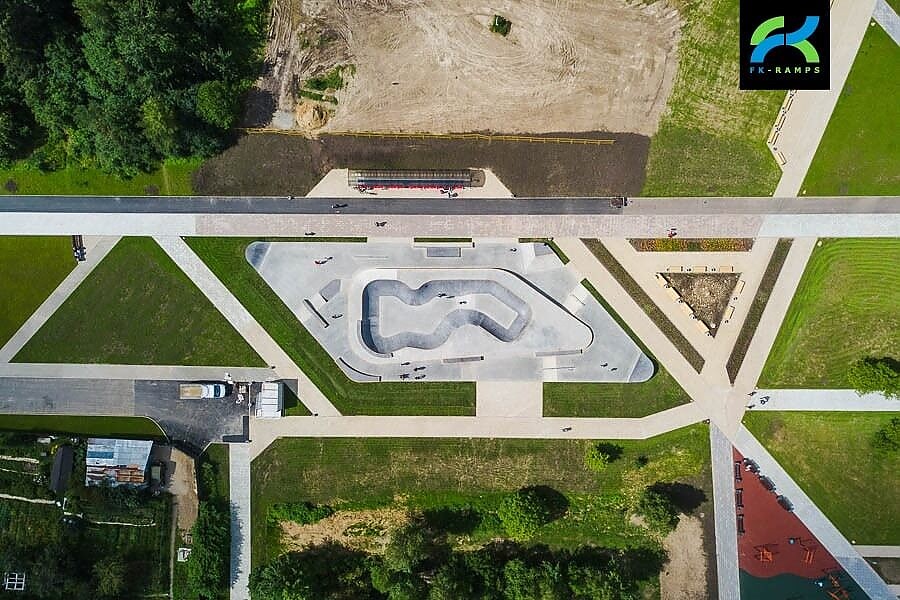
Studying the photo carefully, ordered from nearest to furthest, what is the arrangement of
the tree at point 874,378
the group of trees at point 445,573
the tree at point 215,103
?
the tree at point 215,103 < the group of trees at point 445,573 < the tree at point 874,378

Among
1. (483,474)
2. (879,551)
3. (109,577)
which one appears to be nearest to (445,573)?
(483,474)

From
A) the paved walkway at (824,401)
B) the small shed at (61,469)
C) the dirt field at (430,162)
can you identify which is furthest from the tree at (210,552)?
the paved walkway at (824,401)

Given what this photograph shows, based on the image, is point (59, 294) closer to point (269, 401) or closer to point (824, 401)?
point (269, 401)

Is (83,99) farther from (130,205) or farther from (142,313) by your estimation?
(142,313)

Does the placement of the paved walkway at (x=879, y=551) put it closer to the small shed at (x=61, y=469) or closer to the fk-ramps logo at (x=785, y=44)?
the fk-ramps logo at (x=785, y=44)

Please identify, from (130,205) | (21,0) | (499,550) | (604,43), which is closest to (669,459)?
(499,550)

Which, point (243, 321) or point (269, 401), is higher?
point (243, 321)

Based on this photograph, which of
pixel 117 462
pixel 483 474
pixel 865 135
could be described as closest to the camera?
pixel 117 462

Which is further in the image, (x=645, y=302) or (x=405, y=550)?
(x=645, y=302)
